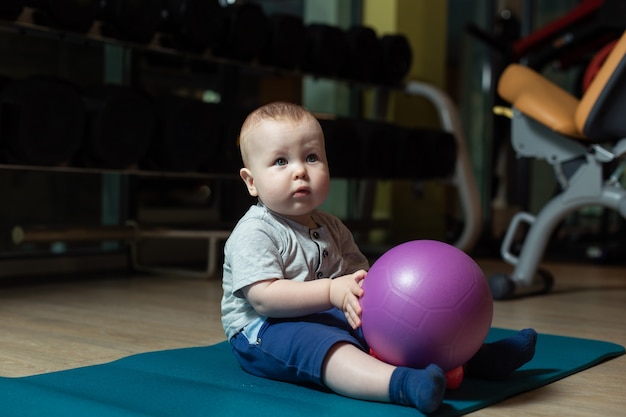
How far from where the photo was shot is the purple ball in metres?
1.22

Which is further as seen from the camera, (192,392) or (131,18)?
(131,18)

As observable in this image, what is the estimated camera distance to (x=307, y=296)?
50.6 inches

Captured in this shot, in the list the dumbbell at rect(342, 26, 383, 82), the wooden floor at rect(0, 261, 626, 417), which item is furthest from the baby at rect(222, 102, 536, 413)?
the dumbbell at rect(342, 26, 383, 82)

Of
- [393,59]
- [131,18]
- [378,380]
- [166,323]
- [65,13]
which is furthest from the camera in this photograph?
[393,59]

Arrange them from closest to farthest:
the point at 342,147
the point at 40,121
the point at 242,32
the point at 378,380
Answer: the point at 378,380 → the point at 40,121 → the point at 242,32 → the point at 342,147

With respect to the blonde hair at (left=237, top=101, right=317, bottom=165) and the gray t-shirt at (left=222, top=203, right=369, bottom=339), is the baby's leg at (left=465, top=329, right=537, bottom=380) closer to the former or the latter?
the gray t-shirt at (left=222, top=203, right=369, bottom=339)

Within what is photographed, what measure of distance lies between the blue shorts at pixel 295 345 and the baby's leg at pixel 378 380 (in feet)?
0.06

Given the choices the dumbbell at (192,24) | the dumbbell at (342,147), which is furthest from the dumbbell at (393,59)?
the dumbbell at (192,24)

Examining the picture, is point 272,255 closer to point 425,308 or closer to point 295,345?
point 295,345

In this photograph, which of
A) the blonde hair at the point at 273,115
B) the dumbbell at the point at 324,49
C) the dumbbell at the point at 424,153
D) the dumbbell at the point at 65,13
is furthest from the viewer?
the dumbbell at the point at 424,153

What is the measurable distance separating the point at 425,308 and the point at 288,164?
0.32 meters

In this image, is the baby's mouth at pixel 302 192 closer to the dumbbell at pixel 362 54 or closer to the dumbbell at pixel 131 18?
the dumbbell at pixel 131 18

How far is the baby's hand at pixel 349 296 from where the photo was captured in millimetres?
1251

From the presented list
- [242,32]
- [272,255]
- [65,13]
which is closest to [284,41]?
[242,32]
